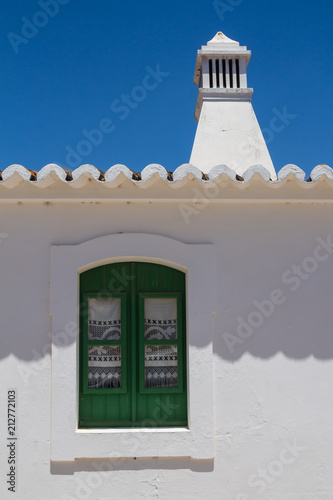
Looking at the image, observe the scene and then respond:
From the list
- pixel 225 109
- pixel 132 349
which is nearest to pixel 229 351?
pixel 132 349

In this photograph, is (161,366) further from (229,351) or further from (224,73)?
(224,73)

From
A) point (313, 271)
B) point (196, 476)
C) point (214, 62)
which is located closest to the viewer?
point (196, 476)

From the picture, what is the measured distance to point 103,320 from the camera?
498cm

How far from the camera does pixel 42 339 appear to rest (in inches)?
189

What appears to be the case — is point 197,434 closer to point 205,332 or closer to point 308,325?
point 205,332

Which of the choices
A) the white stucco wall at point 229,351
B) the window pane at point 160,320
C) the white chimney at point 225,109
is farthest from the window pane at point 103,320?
the white chimney at point 225,109

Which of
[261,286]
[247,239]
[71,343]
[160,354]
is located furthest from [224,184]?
[71,343]

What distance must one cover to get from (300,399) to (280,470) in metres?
0.68

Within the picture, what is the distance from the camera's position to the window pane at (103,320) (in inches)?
196

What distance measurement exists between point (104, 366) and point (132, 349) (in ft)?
1.04

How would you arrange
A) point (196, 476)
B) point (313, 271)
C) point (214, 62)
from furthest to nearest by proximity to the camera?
point (214, 62) → point (313, 271) → point (196, 476)

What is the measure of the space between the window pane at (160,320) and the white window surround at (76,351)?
0.25 meters

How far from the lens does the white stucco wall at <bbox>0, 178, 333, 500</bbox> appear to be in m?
4.70

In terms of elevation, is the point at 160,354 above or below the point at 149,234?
below
